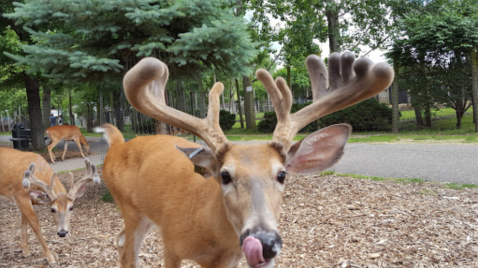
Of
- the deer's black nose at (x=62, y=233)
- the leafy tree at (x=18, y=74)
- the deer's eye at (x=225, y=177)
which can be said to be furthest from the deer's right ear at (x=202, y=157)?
the leafy tree at (x=18, y=74)

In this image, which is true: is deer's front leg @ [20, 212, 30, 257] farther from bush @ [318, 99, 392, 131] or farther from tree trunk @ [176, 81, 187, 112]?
bush @ [318, 99, 392, 131]

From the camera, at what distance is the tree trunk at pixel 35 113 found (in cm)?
1248

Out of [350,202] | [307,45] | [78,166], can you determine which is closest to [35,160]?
[350,202]

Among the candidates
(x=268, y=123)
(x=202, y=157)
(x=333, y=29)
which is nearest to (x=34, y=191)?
(x=202, y=157)

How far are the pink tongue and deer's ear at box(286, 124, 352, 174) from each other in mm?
729

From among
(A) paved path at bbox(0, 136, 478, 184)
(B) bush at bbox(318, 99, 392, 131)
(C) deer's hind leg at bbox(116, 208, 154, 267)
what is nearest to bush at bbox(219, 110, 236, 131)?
(B) bush at bbox(318, 99, 392, 131)

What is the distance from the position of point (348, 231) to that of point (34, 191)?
3.80 m

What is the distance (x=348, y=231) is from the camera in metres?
4.08

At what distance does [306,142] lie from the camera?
2.23 metres

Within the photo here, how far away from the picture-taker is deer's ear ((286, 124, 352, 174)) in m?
2.23

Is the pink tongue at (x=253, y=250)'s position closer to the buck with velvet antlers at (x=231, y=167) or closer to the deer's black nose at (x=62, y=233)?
the buck with velvet antlers at (x=231, y=167)

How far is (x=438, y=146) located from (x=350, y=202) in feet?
18.4

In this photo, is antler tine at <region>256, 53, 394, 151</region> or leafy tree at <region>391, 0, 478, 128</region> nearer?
antler tine at <region>256, 53, 394, 151</region>

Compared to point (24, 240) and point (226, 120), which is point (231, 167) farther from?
point (226, 120)
